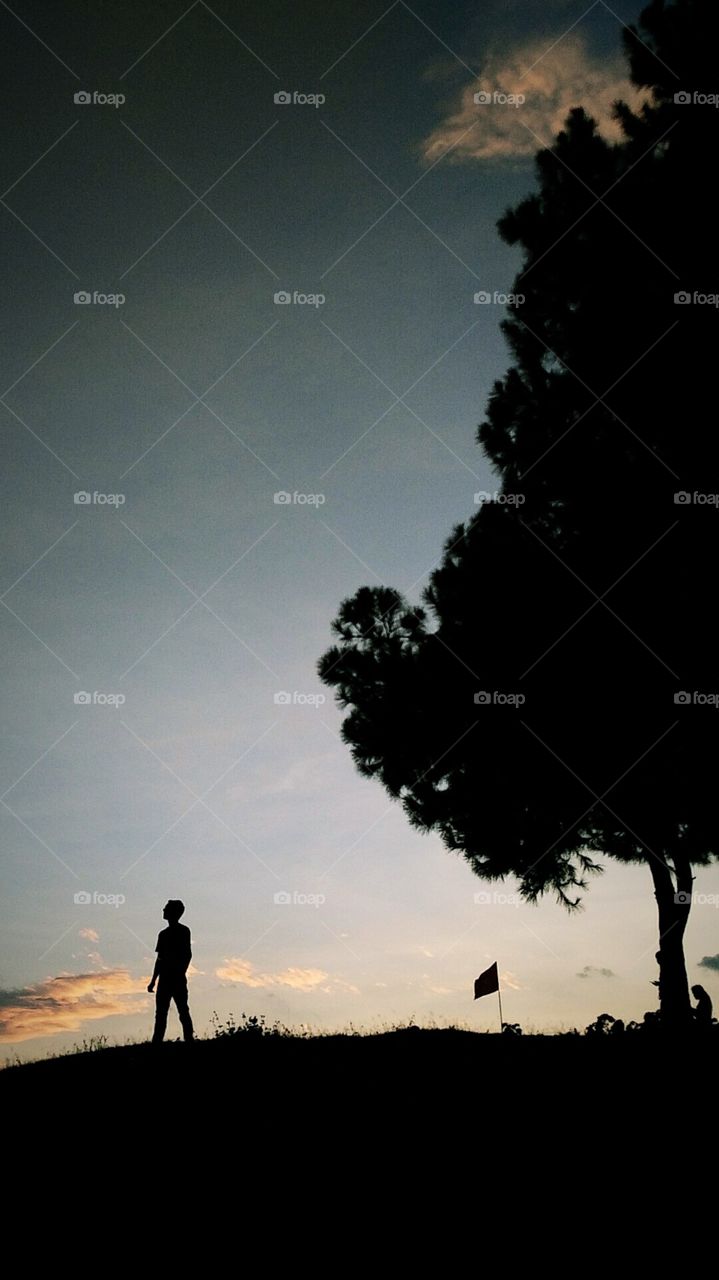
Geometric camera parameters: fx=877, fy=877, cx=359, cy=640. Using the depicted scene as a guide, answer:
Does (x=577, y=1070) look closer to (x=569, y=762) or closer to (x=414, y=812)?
(x=569, y=762)

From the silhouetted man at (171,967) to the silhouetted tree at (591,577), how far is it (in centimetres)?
553

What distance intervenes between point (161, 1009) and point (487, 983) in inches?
191

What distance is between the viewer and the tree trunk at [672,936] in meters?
13.0

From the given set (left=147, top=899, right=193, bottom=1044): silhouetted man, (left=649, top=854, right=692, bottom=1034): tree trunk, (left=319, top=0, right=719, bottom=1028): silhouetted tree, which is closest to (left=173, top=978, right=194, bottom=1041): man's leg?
(left=147, top=899, right=193, bottom=1044): silhouetted man

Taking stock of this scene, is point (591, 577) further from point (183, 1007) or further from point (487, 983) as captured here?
point (183, 1007)

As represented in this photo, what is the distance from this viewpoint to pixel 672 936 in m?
13.5

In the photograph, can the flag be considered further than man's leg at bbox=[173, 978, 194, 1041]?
Yes

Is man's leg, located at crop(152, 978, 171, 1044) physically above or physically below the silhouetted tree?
below

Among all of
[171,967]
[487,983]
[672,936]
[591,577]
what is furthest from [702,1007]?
[171,967]

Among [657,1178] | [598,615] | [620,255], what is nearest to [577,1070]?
[657,1178]

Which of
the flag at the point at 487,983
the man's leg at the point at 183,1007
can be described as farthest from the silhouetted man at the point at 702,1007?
the man's leg at the point at 183,1007

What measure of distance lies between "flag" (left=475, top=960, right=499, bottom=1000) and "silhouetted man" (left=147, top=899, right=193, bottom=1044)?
439cm

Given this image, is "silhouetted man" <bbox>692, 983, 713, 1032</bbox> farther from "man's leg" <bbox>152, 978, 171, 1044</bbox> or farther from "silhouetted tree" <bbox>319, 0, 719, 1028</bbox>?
"man's leg" <bbox>152, 978, 171, 1044</bbox>

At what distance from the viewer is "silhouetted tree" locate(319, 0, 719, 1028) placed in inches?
516
